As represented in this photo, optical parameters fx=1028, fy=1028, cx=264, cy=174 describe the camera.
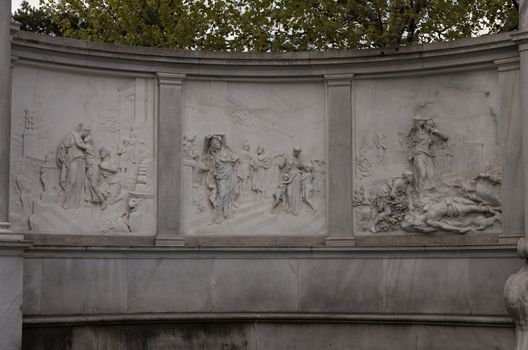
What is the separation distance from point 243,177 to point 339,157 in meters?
1.88

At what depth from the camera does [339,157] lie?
1964 cm

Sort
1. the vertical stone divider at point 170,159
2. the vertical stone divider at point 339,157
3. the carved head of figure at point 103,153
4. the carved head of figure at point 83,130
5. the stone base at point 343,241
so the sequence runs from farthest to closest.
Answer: the vertical stone divider at point 339,157, the stone base at point 343,241, the vertical stone divider at point 170,159, the carved head of figure at point 103,153, the carved head of figure at point 83,130

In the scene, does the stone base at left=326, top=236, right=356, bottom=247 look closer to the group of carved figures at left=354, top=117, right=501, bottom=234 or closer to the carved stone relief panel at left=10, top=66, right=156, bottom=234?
the group of carved figures at left=354, top=117, right=501, bottom=234

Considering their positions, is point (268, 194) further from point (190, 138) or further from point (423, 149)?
point (423, 149)

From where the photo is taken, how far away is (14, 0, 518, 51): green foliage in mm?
25778

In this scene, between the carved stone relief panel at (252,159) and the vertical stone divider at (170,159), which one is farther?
the carved stone relief panel at (252,159)

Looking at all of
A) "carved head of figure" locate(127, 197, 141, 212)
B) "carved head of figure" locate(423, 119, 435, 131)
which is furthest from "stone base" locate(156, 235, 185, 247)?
"carved head of figure" locate(423, 119, 435, 131)

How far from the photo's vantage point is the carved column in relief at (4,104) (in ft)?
52.5

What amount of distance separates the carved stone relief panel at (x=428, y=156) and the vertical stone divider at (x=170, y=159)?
133 inches

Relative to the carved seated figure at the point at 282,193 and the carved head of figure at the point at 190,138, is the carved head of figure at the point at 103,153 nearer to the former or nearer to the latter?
the carved head of figure at the point at 190,138

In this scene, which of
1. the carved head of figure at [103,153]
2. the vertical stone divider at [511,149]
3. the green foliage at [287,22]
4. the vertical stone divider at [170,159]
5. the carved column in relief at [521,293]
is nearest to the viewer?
the carved column in relief at [521,293]

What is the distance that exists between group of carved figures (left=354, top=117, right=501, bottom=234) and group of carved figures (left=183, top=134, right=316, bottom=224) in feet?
3.68

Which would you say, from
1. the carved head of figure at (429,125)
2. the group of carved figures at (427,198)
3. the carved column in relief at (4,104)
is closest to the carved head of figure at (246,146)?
the group of carved figures at (427,198)

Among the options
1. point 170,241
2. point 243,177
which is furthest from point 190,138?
point 170,241
